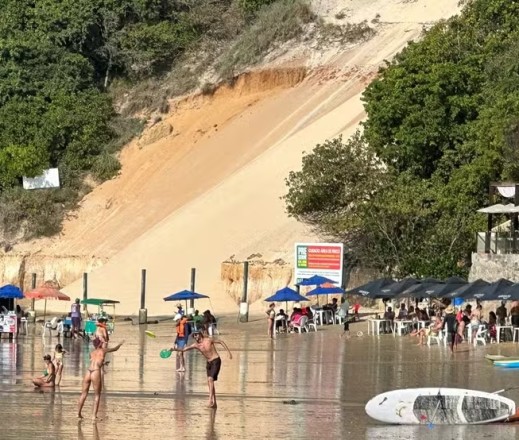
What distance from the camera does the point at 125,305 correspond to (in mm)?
56125

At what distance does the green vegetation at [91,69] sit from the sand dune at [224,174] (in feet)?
4.99

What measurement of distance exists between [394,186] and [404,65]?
4930 mm

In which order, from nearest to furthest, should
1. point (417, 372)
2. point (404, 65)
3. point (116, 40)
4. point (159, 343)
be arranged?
point (417, 372), point (159, 343), point (404, 65), point (116, 40)

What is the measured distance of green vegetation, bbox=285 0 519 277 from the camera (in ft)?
167

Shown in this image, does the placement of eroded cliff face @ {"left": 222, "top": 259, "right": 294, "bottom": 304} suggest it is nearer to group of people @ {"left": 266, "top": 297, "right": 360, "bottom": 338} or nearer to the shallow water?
group of people @ {"left": 266, "top": 297, "right": 360, "bottom": 338}

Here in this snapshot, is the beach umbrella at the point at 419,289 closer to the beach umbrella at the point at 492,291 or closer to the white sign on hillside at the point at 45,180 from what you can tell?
the beach umbrella at the point at 492,291

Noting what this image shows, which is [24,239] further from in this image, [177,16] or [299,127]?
[177,16]

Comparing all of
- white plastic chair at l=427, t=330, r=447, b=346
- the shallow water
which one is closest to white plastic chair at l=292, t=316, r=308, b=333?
the shallow water

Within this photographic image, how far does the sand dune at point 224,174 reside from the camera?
58031 mm

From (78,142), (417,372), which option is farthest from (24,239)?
(417,372)

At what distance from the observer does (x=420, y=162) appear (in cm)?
5588

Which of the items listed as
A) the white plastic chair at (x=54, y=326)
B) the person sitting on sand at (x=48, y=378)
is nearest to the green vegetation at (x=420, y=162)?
the white plastic chair at (x=54, y=326)

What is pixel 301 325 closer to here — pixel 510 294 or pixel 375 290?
pixel 375 290

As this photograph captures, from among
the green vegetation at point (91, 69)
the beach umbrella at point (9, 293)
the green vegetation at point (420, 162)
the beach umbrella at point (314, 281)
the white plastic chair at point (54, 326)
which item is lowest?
the white plastic chair at point (54, 326)
